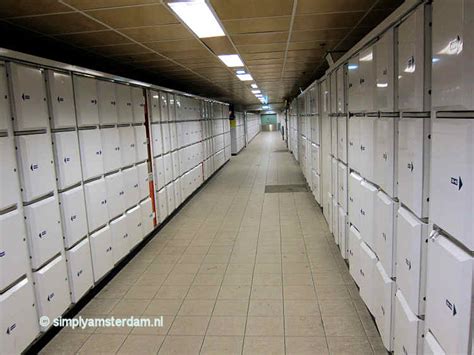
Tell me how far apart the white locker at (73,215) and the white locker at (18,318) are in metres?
0.62

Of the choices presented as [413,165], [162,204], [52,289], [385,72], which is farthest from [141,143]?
[413,165]

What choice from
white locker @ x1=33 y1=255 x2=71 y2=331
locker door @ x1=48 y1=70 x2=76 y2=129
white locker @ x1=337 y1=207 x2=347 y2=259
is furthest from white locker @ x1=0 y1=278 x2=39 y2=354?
white locker @ x1=337 y1=207 x2=347 y2=259

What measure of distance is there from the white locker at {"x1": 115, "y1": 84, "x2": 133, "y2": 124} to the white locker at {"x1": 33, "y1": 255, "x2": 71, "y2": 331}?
6.37 feet

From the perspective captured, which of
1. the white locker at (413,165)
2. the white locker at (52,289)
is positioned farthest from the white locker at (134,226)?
the white locker at (413,165)

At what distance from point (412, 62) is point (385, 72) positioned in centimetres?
49

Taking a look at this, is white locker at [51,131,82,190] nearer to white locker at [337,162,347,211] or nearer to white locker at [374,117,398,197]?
white locker at [374,117,398,197]

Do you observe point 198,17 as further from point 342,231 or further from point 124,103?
point 342,231

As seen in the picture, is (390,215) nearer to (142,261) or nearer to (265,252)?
(265,252)

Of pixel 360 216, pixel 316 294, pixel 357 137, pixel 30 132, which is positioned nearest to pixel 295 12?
pixel 357 137

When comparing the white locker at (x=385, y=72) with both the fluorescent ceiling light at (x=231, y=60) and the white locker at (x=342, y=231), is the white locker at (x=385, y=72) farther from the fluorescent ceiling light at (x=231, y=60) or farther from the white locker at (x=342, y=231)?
the fluorescent ceiling light at (x=231, y=60)

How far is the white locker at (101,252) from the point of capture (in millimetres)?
3655

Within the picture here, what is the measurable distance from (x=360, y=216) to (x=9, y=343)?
2.85 metres

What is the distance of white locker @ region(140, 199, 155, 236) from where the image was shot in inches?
197

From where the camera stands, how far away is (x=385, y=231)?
8.16ft
